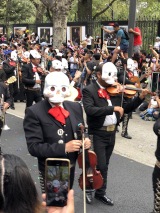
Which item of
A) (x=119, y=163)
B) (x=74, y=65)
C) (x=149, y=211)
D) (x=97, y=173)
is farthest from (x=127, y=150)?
(x=74, y=65)

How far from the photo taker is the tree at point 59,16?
57.4 ft

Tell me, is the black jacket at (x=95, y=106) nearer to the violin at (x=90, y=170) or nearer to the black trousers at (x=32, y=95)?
the violin at (x=90, y=170)

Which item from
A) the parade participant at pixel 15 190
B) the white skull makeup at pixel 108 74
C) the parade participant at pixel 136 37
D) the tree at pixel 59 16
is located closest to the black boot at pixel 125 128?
the white skull makeup at pixel 108 74

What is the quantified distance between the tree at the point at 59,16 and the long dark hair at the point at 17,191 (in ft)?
53.1

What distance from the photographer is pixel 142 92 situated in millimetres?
4711

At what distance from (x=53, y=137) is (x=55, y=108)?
0.96ft

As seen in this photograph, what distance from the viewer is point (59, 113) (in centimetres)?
395

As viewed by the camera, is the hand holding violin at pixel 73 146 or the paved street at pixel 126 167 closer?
the hand holding violin at pixel 73 146

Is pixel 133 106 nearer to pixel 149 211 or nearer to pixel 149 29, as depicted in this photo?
pixel 149 211

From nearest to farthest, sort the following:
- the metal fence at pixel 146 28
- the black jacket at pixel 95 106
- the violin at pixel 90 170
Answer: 1. the violin at pixel 90 170
2. the black jacket at pixel 95 106
3. the metal fence at pixel 146 28

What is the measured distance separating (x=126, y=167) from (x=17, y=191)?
5249 mm

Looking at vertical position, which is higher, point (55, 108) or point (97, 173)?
point (55, 108)

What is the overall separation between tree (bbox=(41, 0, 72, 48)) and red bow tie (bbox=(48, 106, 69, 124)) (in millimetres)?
14132

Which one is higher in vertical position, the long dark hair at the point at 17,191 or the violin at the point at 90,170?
the long dark hair at the point at 17,191
